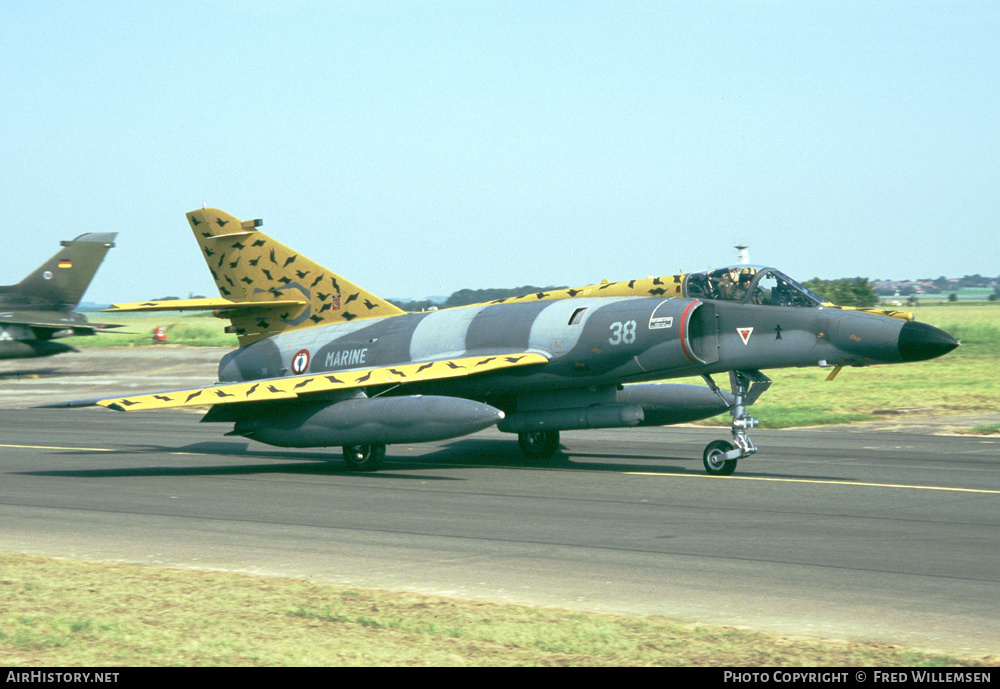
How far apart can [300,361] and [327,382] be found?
9.81 ft

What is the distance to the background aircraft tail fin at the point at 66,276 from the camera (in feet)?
137

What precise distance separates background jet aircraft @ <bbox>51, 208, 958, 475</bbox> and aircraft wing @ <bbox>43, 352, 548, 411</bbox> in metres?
0.03

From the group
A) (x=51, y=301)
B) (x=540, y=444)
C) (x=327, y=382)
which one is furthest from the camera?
(x=51, y=301)

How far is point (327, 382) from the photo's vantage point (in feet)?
54.7

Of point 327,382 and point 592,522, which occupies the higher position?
point 327,382

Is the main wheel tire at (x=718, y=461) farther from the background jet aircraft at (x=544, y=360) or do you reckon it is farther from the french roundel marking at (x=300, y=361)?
the french roundel marking at (x=300, y=361)

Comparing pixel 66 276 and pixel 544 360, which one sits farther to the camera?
pixel 66 276

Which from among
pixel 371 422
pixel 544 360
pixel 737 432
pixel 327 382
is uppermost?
pixel 544 360

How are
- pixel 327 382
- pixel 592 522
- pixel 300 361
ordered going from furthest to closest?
pixel 300 361 → pixel 327 382 → pixel 592 522

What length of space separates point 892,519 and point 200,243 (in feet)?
46.4

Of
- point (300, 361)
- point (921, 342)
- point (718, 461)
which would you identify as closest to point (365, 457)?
point (300, 361)

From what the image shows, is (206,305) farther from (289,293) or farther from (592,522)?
(592,522)
